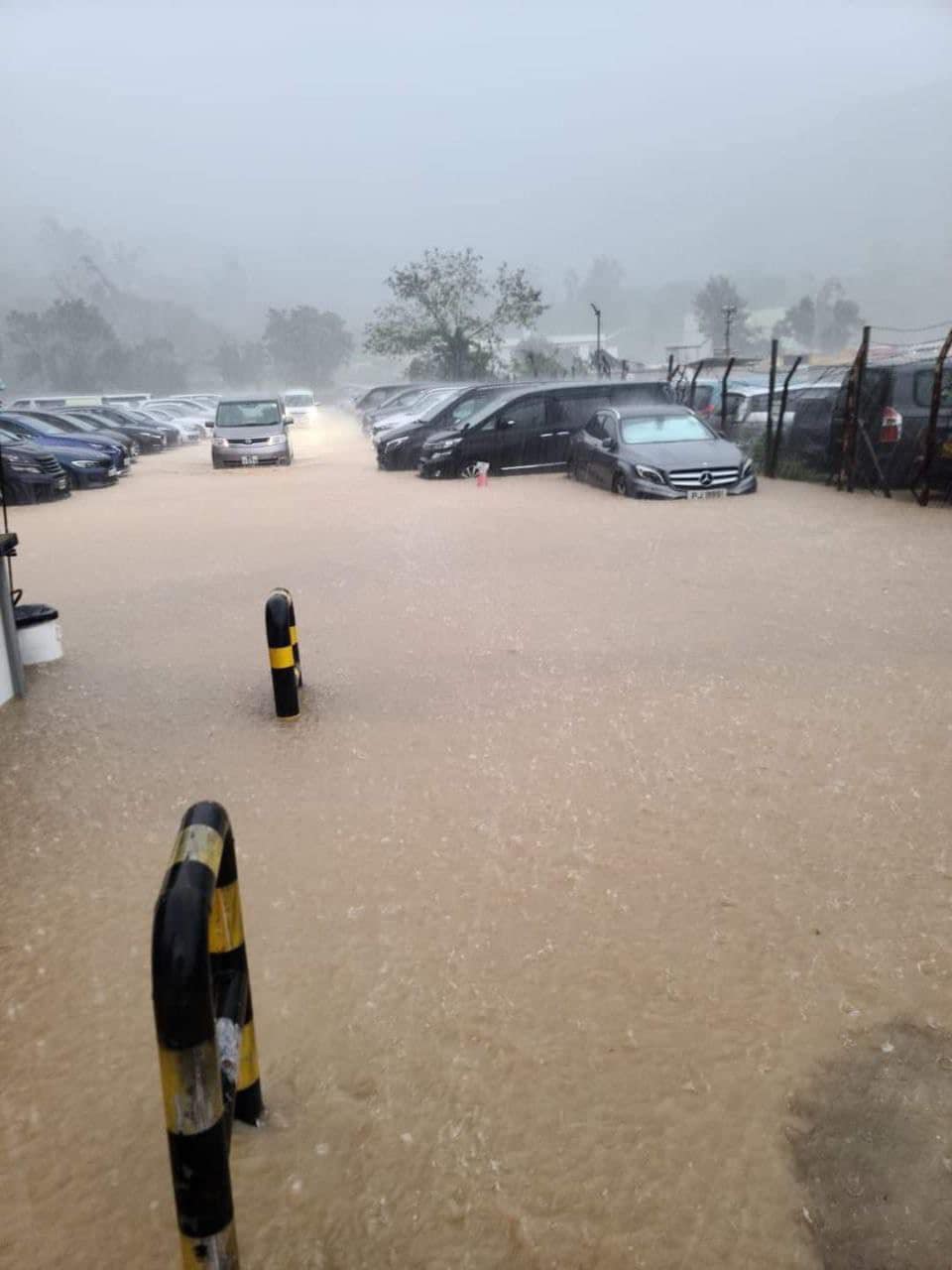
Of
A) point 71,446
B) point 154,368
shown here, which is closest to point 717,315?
point 154,368

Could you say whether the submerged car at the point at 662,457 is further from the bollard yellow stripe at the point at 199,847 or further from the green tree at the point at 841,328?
the green tree at the point at 841,328

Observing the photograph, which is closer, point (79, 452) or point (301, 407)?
point (79, 452)

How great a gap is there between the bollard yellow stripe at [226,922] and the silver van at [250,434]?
2078cm

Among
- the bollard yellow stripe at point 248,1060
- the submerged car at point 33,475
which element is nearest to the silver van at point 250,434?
the submerged car at point 33,475

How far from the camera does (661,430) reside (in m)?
14.5

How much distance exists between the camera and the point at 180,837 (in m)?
1.96

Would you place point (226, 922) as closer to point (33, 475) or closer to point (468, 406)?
point (33, 475)

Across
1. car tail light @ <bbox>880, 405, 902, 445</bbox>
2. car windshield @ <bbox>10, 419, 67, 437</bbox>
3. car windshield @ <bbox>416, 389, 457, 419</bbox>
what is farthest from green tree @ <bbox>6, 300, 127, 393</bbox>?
car tail light @ <bbox>880, 405, 902, 445</bbox>

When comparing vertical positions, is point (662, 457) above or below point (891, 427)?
below

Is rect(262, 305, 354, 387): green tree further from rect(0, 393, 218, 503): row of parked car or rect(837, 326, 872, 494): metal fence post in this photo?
rect(837, 326, 872, 494): metal fence post

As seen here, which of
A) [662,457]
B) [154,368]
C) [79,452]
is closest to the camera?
[662,457]

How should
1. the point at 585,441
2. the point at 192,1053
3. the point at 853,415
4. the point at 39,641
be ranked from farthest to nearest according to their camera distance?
1. the point at 585,441
2. the point at 853,415
3. the point at 39,641
4. the point at 192,1053

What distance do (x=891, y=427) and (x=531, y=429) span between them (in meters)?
6.72

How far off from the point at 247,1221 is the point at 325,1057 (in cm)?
56
